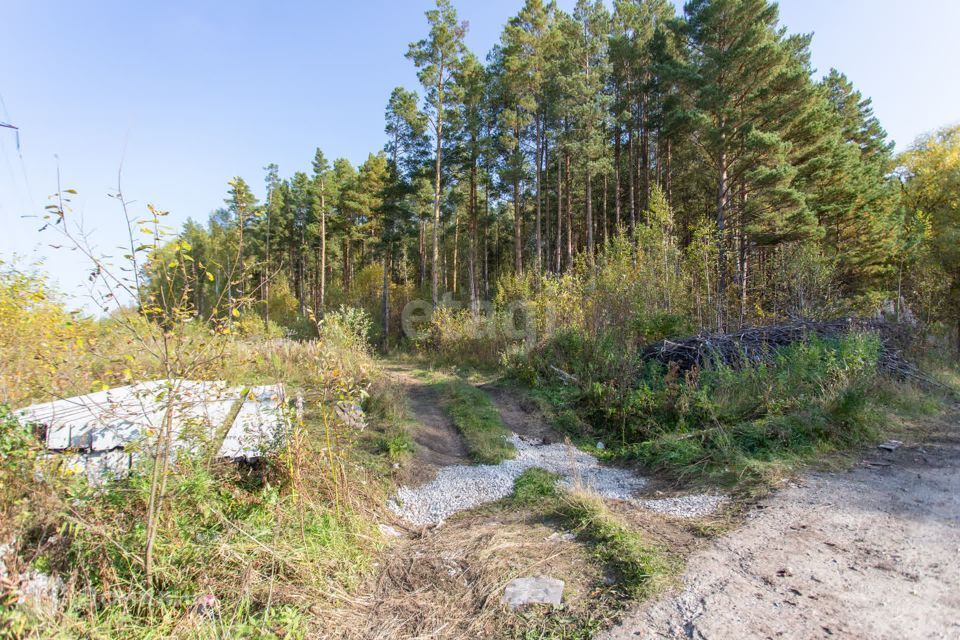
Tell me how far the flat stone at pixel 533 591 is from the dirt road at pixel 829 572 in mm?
418

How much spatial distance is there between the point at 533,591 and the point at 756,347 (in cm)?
675

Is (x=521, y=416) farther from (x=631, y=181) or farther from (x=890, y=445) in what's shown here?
(x=631, y=181)

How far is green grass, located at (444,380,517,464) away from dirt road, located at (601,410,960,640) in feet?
9.82

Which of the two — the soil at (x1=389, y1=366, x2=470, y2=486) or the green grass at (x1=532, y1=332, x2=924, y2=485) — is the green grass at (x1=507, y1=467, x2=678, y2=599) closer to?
the soil at (x1=389, y1=366, x2=470, y2=486)

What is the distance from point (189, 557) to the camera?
251cm

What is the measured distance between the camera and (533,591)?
2709 mm

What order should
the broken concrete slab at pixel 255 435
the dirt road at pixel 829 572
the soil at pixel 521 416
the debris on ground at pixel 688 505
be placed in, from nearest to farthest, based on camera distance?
the dirt road at pixel 829 572 → the broken concrete slab at pixel 255 435 → the debris on ground at pixel 688 505 → the soil at pixel 521 416

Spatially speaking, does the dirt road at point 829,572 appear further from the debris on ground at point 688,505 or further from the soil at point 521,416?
the soil at point 521,416

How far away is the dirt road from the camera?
2.28m

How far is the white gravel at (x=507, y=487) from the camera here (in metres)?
4.05

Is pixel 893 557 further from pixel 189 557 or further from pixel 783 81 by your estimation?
pixel 783 81

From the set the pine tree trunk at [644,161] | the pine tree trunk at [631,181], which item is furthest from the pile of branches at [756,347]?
the pine tree trunk at [644,161]

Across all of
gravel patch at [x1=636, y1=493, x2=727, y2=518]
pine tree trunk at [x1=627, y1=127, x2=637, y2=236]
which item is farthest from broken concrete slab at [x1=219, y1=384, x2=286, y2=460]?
pine tree trunk at [x1=627, y1=127, x2=637, y2=236]

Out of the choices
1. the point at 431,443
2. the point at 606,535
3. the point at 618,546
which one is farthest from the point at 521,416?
the point at 618,546
